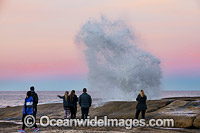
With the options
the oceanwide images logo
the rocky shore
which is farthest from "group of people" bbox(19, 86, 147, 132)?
the rocky shore

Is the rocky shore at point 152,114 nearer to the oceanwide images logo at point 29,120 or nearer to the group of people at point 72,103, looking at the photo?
the oceanwide images logo at point 29,120

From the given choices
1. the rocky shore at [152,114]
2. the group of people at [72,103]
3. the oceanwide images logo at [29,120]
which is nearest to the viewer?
the group of people at [72,103]

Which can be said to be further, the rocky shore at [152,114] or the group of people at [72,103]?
the rocky shore at [152,114]

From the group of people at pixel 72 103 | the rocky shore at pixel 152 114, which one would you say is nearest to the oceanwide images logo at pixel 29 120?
the group of people at pixel 72 103

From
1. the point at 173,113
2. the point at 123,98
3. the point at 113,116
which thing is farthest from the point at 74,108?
the point at 123,98

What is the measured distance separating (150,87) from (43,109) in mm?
13375

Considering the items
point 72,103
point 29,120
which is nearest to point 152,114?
point 72,103

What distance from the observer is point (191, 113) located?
16.5 metres

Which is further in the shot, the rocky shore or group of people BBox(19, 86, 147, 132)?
the rocky shore

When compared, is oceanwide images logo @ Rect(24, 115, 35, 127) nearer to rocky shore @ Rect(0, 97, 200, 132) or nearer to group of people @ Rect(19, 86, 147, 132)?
group of people @ Rect(19, 86, 147, 132)

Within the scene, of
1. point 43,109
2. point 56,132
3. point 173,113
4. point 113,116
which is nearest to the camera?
point 56,132

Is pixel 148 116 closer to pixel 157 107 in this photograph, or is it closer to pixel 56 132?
pixel 157 107

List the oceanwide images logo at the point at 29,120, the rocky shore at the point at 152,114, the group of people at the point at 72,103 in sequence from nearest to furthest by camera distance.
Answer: the group of people at the point at 72,103 < the oceanwide images logo at the point at 29,120 < the rocky shore at the point at 152,114

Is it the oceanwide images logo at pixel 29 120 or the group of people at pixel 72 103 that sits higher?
the group of people at pixel 72 103
